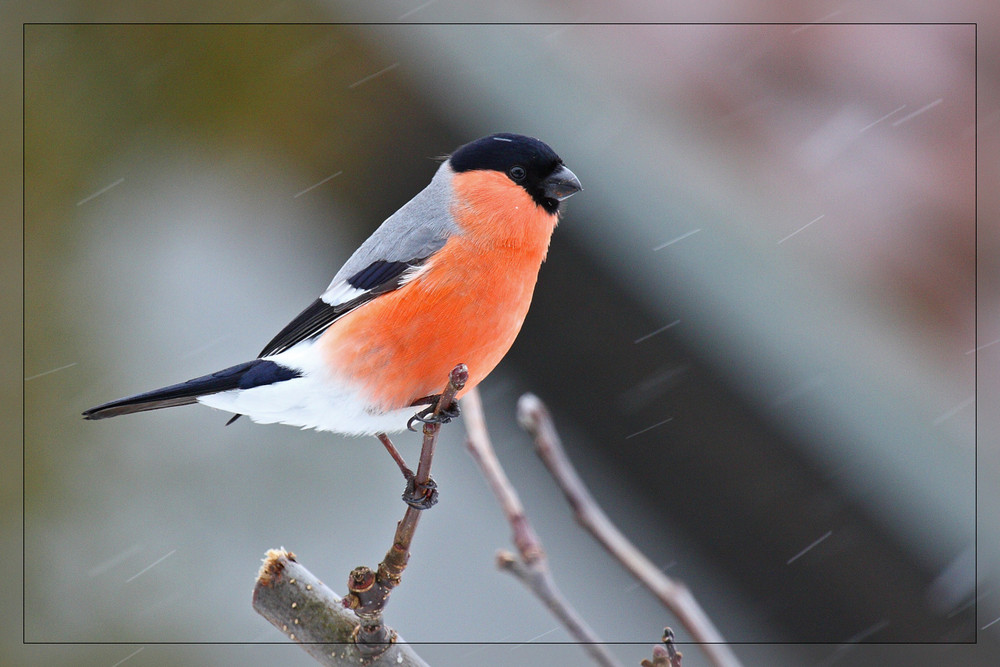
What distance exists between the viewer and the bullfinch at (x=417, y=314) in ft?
3.00

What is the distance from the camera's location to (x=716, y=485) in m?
1.43

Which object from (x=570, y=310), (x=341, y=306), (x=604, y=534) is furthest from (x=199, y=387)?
(x=570, y=310)

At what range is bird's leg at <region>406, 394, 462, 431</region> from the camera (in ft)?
2.58

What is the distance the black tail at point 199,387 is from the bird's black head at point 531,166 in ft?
Result: 1.10

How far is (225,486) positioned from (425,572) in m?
0.41

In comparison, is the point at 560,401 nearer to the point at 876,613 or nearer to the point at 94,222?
the point at 876,613

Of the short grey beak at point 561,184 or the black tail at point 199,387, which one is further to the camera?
the short grey beak at point 561,184

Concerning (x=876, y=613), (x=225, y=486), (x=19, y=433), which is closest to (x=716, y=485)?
(x=876, y=613)

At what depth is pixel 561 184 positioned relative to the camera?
3.15 feet

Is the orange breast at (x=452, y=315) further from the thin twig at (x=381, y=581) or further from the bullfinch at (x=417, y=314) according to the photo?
the thin twig at (x=381, y=581)

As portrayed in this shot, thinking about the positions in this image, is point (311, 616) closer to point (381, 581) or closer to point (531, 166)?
point (381, 581)

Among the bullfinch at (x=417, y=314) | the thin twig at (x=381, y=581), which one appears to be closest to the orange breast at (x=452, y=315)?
the bullfinch at (x=417, y=314)

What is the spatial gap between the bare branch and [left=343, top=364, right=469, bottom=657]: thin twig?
0.05 ft

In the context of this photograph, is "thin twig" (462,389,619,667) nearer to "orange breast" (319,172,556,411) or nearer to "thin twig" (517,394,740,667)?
"thin twig" (517,394,740,667)
